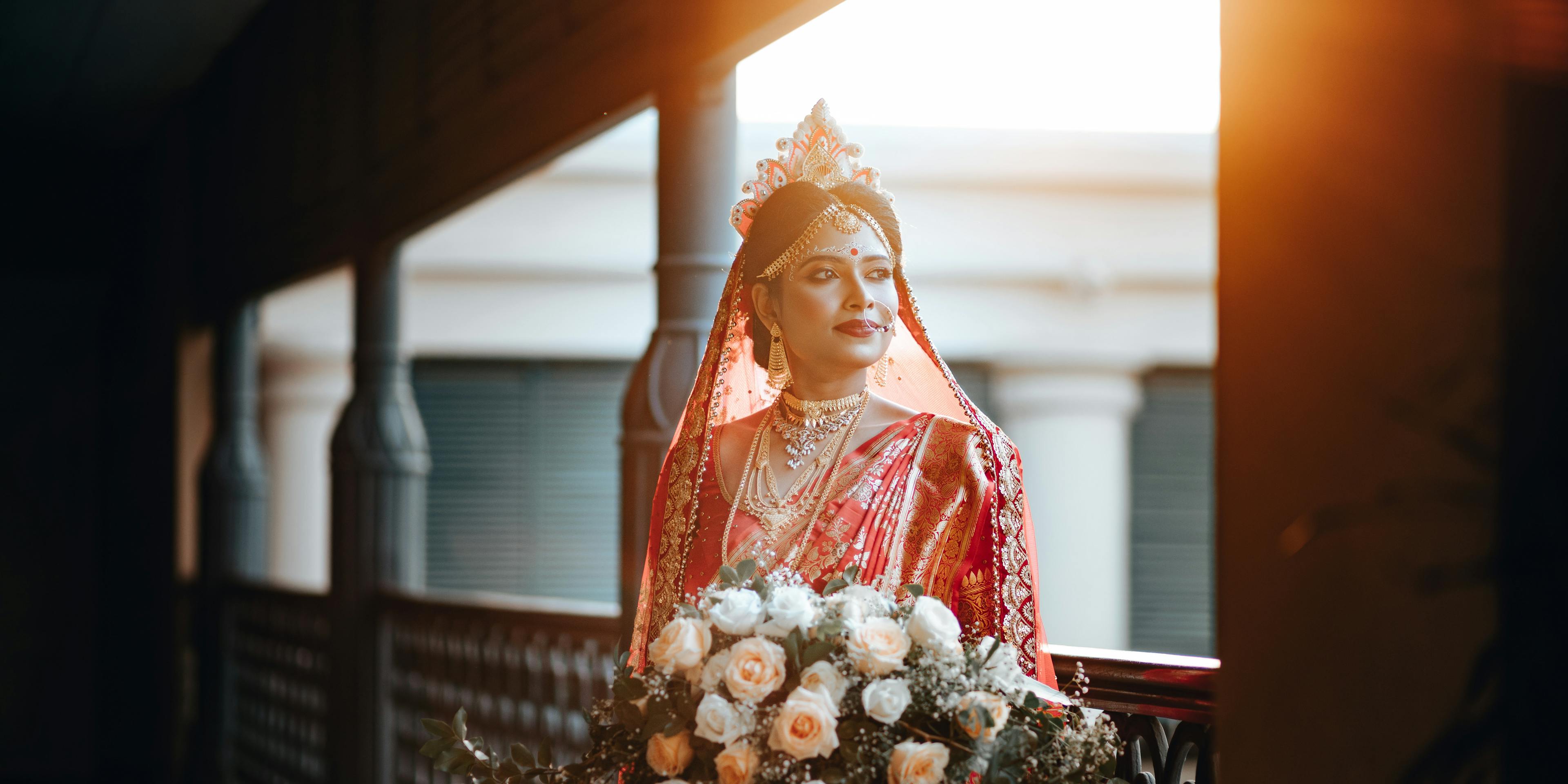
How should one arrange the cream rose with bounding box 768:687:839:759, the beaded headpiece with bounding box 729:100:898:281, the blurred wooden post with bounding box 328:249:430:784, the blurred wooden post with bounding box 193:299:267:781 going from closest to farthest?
the cream rose with bounding box 768:687:839:759
the beaded headpiece with bounding box 729:100:898:281
the blurred wooden post with bounding box 328:249:430:784
the blurred wooden post with bounding box 193:299:267:781

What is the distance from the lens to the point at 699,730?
5.05 ft

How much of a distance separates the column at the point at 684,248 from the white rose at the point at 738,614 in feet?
4.65

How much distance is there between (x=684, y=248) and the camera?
9.96 ft

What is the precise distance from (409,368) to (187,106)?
2131mm

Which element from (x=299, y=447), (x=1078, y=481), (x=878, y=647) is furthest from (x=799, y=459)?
(x=299, y=447)

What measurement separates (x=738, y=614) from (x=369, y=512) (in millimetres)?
3606

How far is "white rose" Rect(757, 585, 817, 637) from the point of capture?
1563 millimetres

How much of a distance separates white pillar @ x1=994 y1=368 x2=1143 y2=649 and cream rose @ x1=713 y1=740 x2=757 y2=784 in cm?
685

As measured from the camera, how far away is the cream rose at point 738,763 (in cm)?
153

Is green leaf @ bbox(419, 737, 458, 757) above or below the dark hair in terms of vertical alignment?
below

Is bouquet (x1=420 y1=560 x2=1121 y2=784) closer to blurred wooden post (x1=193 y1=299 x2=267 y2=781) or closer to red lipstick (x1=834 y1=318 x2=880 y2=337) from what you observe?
red lipstick (x1=834 y1=318 x2=880 y2=337)

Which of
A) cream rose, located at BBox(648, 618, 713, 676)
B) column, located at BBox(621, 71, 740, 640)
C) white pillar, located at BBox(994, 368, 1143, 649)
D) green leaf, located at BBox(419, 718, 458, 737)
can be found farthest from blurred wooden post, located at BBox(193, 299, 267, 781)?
cream rose, located at BBox(648, 618, 713, 676)

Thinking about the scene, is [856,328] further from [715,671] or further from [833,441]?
[715,671]

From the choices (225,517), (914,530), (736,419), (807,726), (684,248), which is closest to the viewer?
(807,726)
